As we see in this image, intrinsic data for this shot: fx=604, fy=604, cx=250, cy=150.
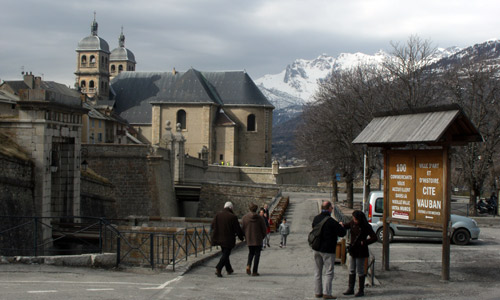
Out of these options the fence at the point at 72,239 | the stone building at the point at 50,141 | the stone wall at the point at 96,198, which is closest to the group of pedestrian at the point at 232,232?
the fence at the point at 72,239

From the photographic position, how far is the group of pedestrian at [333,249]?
9797 mm

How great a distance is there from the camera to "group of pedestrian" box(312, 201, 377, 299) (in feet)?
32.1

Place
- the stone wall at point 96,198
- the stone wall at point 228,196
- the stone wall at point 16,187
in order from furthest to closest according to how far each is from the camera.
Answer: the stone wall at point 228,196, the stone wall at point 96,198, the stone wall at point 16,187

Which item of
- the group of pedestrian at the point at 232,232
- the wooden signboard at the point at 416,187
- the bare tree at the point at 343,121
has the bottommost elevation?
the group of pedestrian at the point at 232,232

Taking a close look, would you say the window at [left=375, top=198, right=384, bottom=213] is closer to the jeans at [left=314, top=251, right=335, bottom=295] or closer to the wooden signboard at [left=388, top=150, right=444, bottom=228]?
the wooden signboard at [left=388, top=150, right=444, bottom=228]

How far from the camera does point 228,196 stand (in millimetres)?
45500

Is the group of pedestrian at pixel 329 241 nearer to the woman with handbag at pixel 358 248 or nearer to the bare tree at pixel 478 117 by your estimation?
the woman with handbag at pixel 358 248

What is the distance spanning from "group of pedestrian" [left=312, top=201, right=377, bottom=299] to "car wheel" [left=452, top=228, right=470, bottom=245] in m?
9.54

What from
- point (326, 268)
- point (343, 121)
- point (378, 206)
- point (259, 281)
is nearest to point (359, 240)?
point (326, 268)

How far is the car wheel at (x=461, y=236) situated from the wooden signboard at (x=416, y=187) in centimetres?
704

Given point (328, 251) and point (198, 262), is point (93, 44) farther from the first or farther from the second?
point (328, 251)

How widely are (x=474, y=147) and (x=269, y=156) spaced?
140 ft

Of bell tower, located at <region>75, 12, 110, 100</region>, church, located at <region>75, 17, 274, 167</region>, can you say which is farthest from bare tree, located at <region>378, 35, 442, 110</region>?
bell tower, located at <region>75, 12, 110, 100</region>

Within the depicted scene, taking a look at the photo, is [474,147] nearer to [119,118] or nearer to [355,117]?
[355,117]
